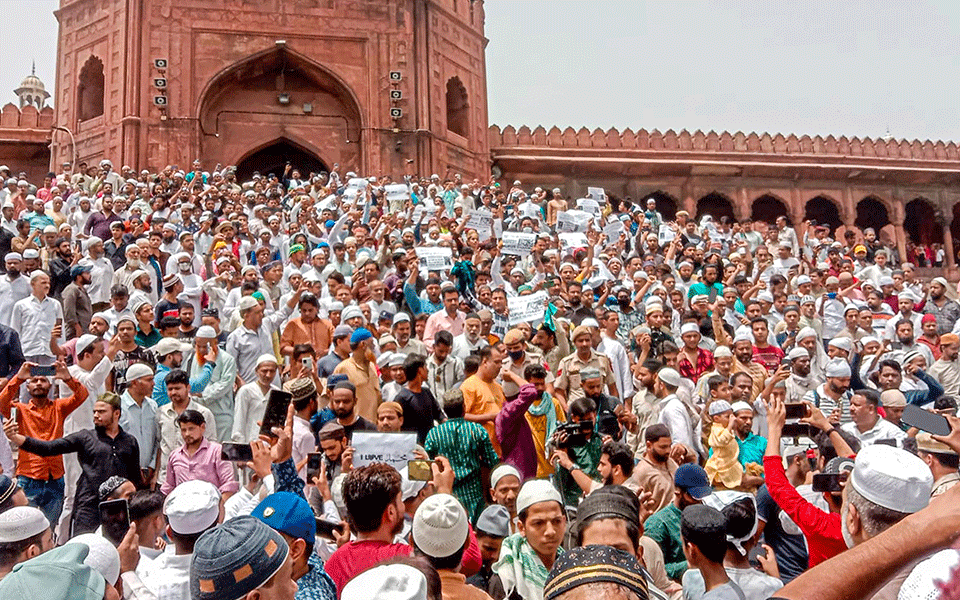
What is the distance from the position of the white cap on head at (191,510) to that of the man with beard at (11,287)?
224 inches

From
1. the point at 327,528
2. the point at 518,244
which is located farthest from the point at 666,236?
the point at 327,528

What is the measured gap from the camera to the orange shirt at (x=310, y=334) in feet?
25.4

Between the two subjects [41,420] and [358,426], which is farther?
[41,420]

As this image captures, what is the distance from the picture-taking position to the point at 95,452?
5.23 m

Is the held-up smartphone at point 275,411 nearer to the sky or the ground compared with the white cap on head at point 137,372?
nearer to the ground

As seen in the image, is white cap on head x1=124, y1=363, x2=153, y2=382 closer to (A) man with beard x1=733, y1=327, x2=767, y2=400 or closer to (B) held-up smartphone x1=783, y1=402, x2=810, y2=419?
(B) held-up smartphone x1=783, y1=402, x2=810, y2=419

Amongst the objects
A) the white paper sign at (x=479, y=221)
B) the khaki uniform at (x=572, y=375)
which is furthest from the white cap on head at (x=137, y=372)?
the white paper sign at (x=479, y=221)

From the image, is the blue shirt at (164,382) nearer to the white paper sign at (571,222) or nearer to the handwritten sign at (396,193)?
the white paper sign at (571,222)

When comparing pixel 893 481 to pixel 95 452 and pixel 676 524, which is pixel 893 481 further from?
pixel 95 452

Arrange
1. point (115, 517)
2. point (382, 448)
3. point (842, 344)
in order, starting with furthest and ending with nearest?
point (842, 344), point (382, 448), point (115, 517)

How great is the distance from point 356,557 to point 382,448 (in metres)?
1.36

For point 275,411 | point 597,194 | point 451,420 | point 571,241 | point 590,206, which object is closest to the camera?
point 275,411

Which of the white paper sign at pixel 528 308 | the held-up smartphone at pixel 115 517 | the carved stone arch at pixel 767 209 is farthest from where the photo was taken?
the carved stone arch at pixel 767 209

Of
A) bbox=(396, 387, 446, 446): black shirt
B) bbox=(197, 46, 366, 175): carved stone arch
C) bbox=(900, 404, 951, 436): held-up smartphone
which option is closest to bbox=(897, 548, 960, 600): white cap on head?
bbox=(900, 404, 951, 436): held-up smartphone
